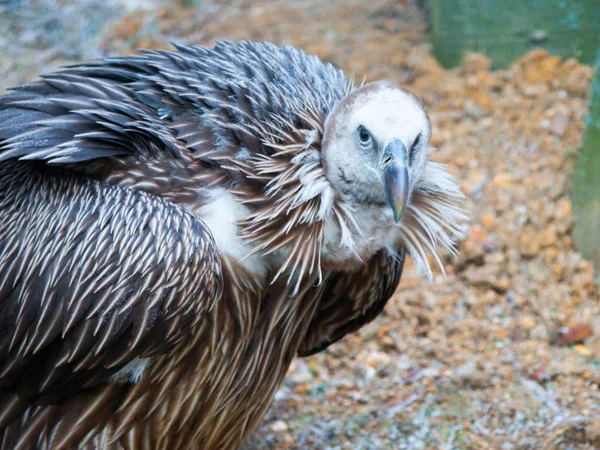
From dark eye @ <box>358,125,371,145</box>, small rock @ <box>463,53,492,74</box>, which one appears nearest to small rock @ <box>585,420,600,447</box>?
dark eye @ <box>358,125,371,145</box>

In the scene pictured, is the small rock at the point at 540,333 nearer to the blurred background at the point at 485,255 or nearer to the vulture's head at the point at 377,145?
the blurred background at the point at 485,255

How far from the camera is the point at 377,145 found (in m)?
3.12

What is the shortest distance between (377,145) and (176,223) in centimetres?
89

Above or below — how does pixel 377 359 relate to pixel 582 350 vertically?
below

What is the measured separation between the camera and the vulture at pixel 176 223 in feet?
10.3

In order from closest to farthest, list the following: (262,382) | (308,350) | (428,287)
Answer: (262,382)
(308,350)
(428,287)

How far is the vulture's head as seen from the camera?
10.1 feet

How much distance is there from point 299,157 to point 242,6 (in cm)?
535

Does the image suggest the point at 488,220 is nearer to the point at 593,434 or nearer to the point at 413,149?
the point at 593,434

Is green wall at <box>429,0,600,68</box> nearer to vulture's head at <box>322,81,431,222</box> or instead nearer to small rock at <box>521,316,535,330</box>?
small rock at <box>521,316,535,330</box>

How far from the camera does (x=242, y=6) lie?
8.24 m

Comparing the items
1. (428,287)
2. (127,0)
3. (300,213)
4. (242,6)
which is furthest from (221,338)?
(127,0)

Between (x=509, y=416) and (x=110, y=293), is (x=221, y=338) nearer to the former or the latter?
(x=110, y=293)

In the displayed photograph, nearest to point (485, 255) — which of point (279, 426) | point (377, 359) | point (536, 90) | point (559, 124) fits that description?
point (377, 359)
